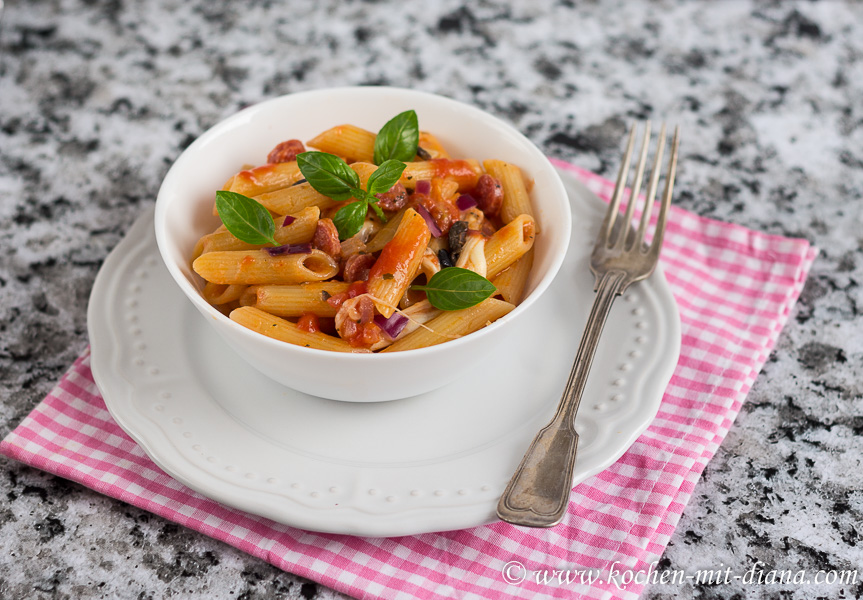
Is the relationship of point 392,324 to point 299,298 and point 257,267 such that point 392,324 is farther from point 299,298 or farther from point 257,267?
point 257,267

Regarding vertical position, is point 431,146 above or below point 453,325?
above

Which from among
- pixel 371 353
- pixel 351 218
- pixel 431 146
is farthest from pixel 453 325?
pixel 431 146

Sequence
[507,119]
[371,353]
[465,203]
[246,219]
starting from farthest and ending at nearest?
[507,119] → [465,203] → [246,219] → [371,353]

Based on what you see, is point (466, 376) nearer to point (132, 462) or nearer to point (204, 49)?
point (132, 462)

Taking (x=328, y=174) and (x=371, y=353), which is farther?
(x=328, y=174)

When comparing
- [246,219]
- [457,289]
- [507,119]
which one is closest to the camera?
[457,289]

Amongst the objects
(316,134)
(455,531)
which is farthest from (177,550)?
(316,134)

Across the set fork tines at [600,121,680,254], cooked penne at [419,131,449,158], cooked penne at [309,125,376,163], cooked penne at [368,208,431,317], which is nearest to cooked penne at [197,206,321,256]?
cooked penne at [368,208,431,317]

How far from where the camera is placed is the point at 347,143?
251cm

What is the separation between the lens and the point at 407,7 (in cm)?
425

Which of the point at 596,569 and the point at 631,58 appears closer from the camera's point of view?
the point at 596,569

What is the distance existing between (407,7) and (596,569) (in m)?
3.24

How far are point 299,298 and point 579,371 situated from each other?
768mm

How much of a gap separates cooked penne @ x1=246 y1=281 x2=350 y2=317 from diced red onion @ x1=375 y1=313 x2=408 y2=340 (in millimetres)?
130
